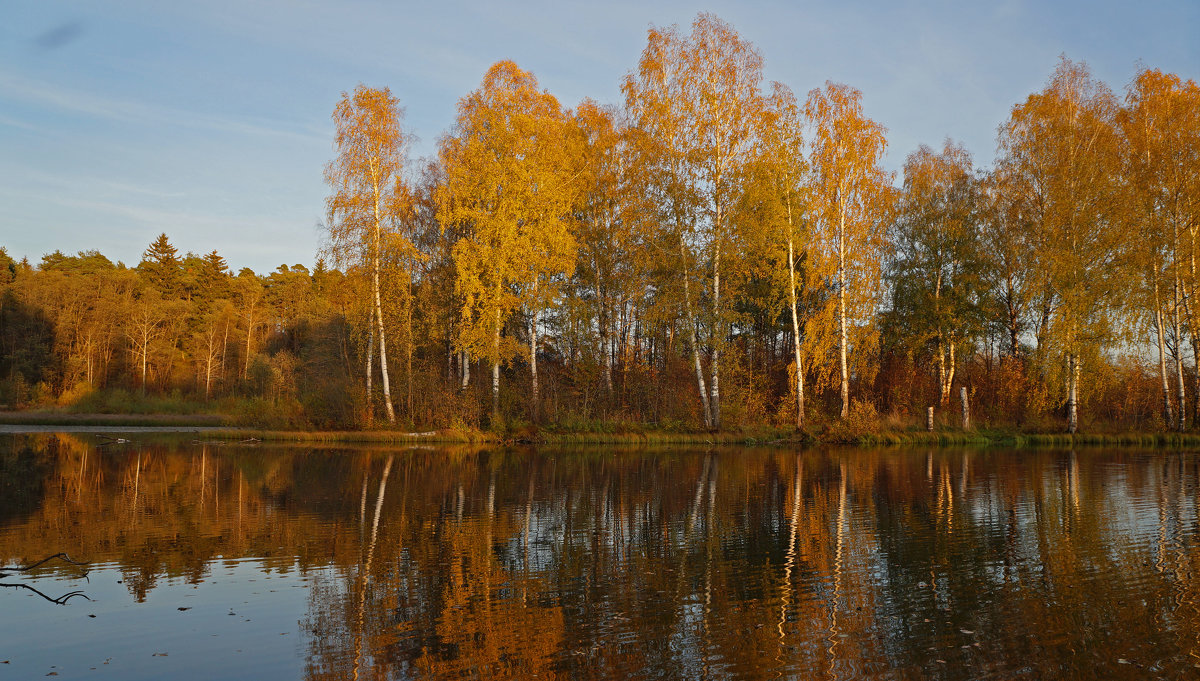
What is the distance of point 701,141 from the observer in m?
30.3

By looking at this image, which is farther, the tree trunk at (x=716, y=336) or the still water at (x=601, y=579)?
the tree trunk at (x=716, y=336)

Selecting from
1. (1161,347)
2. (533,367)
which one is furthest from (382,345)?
(1161,347)

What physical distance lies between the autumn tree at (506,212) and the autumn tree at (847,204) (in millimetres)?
10918

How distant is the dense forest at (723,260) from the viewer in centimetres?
2991

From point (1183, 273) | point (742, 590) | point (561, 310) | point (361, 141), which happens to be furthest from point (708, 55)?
point (742, 590)

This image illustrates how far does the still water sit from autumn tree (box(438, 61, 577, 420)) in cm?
1263

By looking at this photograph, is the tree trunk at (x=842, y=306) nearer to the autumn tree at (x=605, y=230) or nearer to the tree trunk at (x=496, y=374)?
the autumn tree at (x=605, y=230)

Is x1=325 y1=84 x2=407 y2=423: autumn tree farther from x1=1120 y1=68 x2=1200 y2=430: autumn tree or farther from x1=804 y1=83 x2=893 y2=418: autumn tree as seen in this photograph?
x1=1120 y1=68 x2=1200 y2=430: autumn tree

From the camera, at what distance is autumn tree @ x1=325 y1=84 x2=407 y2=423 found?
1213 inches

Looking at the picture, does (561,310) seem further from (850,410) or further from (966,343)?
(966,343)

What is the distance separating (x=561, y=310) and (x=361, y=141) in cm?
1129

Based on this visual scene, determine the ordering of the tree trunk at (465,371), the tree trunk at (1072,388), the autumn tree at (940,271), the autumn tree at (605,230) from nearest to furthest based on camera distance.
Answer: the tree trunk at (1072,388) < the tree trunk at (465,371) < the autumn tree at (605,230) < the autumn tree at (940,271)

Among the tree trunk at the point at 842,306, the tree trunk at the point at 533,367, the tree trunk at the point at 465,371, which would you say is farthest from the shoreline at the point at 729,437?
the tree trunk at the point at 465,371

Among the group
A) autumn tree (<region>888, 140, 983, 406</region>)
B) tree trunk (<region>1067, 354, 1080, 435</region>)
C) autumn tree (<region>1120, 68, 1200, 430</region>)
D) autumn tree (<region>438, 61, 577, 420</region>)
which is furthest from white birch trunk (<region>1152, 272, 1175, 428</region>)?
autumn tree (<region>438, 61, 577, 420</region>)
